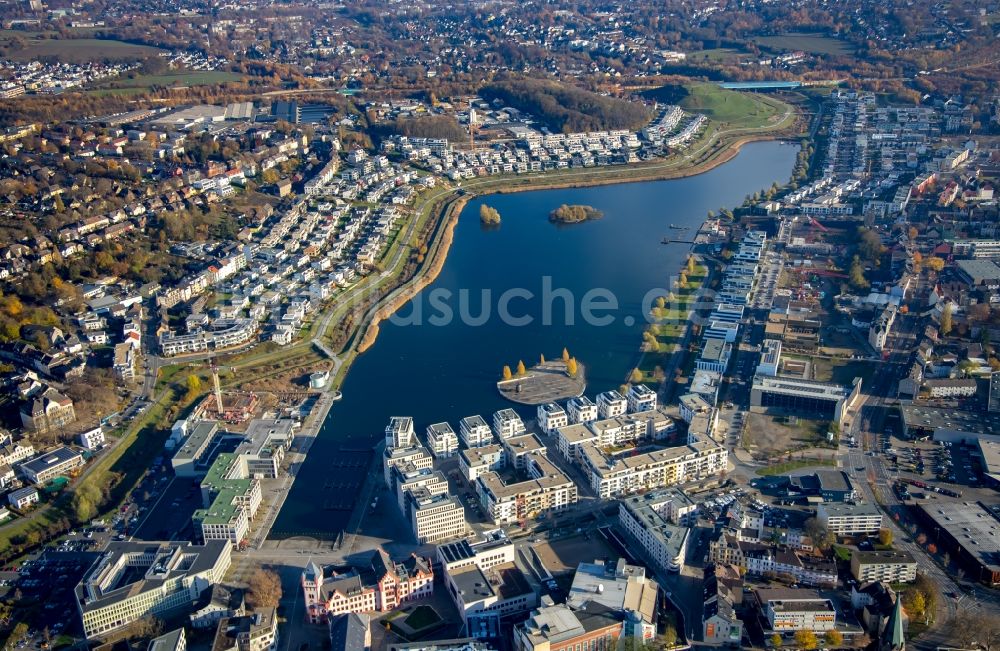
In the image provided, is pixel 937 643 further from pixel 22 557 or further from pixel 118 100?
pixel 118 100

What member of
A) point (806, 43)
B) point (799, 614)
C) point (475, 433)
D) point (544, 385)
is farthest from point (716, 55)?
point (799, 614)

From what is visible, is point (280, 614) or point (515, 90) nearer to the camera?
point (280, 614)

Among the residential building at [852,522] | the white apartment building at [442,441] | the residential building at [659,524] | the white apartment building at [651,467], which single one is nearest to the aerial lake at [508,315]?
the white apartment building at [442,441]

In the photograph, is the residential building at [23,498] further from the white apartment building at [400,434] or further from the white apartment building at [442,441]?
the white apartment building at [442,441]

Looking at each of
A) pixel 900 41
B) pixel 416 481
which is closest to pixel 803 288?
pixel 416 481

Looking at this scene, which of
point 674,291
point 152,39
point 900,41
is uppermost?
point 900,41

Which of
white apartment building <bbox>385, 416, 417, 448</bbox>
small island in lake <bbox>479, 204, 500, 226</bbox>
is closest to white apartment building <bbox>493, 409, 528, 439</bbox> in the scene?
white apartment building <bbox>385, 416, 417, 448</bbox>
